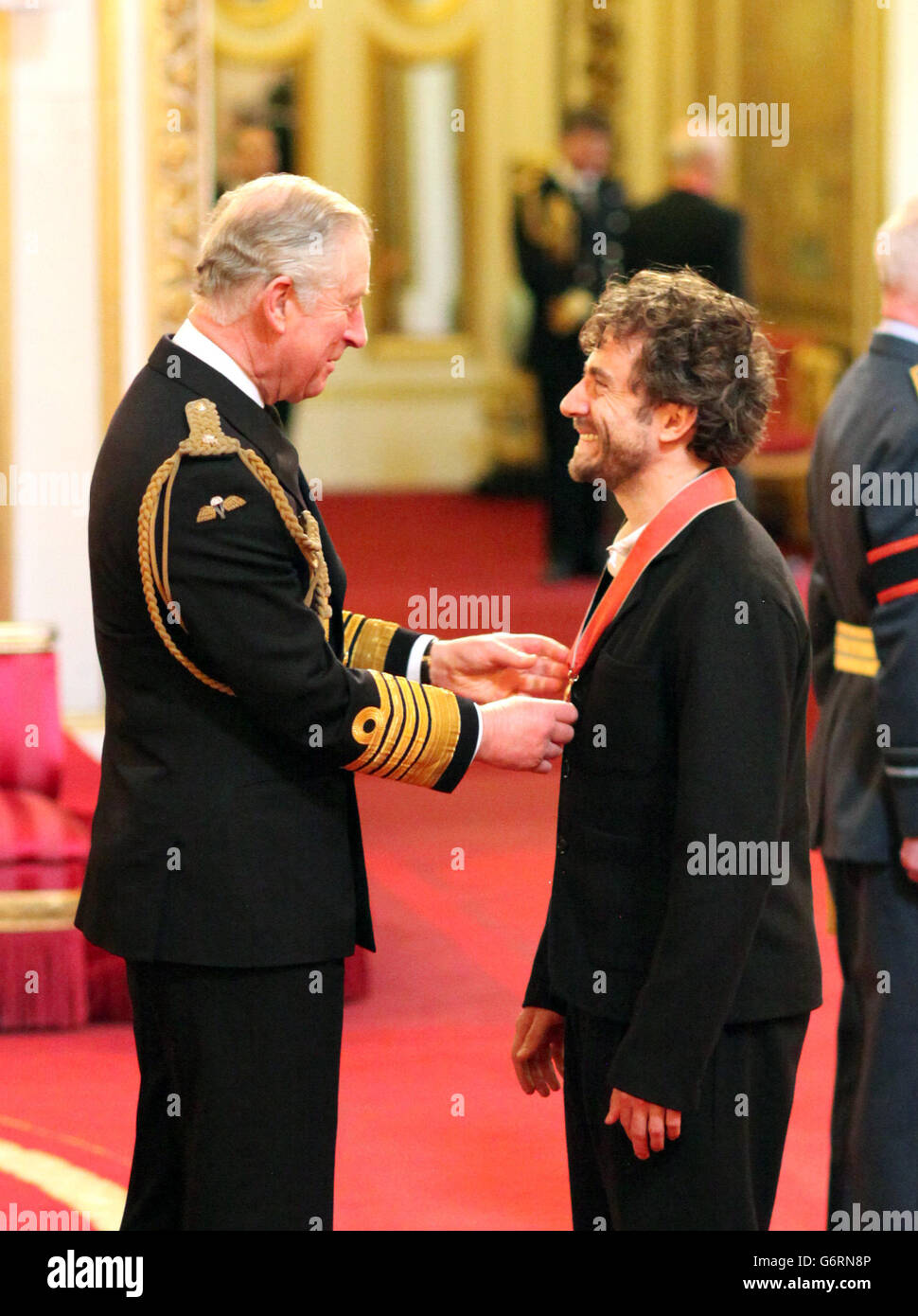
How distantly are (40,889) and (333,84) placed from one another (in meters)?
8.40

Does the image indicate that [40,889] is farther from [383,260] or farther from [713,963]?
[383,260]

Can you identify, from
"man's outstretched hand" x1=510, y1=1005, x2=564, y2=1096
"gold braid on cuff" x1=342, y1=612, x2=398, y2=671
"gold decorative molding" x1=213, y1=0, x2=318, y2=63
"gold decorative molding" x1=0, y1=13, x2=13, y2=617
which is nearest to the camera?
"man's outstretched hand" x1=510, y1=1005, x2=564, y2=1096

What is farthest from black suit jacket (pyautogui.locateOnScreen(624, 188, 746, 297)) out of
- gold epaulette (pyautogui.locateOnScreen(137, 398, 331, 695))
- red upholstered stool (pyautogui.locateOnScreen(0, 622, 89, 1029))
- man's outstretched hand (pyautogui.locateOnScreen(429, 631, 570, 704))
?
gold epaulette (pyautogui.locateOnScreen(137, 398, 331, 695))

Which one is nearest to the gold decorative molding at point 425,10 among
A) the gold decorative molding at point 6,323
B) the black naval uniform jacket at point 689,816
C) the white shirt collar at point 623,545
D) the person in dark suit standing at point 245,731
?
the gold decorative molding at point 6,323

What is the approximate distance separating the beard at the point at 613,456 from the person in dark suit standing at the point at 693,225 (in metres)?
4.85

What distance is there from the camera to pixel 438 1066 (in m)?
4.05

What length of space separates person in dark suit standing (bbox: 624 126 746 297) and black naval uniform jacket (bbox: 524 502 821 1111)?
495 cm

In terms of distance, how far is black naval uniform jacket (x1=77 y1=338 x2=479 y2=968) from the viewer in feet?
7.36

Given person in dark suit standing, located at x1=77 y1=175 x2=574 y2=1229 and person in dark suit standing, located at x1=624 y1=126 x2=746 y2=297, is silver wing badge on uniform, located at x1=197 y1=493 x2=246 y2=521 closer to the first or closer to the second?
person in dark suit standing, located at x1=77 y1=175 x2=574 y2=1229

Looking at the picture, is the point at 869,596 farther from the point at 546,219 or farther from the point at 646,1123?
the point at 546,219

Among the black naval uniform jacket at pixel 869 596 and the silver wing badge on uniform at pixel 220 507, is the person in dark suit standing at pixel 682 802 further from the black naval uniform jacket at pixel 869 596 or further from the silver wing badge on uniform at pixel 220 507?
the black naval uniform jacket at pixel 869 596

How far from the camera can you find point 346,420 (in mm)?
11875

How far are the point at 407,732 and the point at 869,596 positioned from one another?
3.10ft

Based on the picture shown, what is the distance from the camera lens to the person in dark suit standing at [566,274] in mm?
8188
